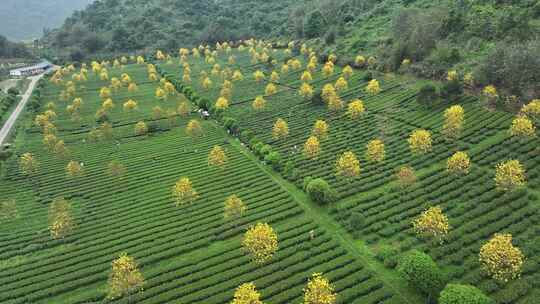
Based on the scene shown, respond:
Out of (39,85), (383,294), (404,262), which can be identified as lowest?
(383,294)

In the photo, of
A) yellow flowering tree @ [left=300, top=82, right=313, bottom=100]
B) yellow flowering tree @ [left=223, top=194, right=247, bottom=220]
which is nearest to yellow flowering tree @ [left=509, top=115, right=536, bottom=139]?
yellow flowering tree @ [left=223, top=194, right=247, bottom=220]

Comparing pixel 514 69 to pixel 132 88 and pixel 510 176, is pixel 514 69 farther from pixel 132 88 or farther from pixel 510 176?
pixel 132 88

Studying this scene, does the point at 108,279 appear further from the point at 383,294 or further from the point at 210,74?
the point at 210,74

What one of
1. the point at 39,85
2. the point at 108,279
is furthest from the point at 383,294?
the point at 39,85

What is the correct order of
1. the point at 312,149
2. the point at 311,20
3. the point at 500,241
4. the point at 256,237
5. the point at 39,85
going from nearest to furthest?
the point at 500,241
the point at 256,237
the point at 312,149
the point at 39,85
the point at 311,20

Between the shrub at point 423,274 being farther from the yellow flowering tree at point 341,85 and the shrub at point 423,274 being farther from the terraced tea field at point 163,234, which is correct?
the yellow flowering tree at point 341,85

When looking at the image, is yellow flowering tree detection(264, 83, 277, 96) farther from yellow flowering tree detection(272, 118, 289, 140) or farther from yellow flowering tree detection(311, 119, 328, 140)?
yellow flowering tree detection(311, 119, 328, 140)

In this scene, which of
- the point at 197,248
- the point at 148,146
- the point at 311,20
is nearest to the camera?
the point at 197,248

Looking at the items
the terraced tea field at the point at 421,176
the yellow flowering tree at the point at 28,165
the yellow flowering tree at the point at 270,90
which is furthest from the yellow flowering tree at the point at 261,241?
the yellow flowering tree at the point at 270,90
